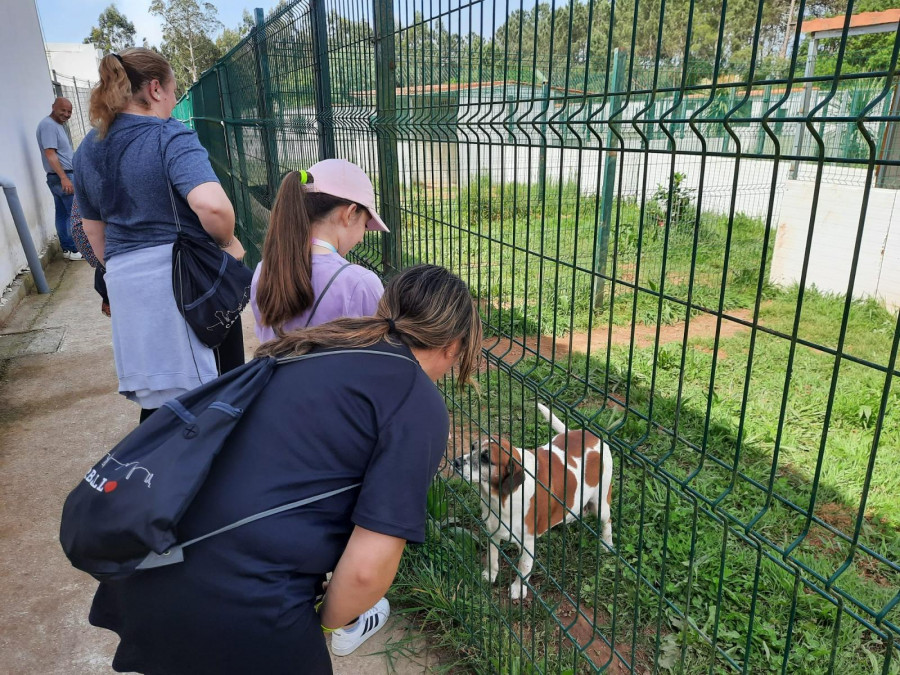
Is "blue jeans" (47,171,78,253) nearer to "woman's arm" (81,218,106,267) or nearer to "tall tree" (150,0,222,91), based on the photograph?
"woman's arm" (81,218,106,267)

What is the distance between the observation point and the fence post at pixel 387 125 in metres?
2.91

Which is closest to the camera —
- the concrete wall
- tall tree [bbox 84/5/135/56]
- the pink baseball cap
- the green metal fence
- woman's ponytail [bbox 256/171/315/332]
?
the green metal fence

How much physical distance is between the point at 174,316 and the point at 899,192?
19.5ft

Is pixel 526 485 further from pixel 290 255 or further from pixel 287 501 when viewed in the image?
pixel 287 501

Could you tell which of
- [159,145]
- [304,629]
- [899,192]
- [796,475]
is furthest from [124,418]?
[899,192]

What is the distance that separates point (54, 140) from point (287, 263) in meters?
7.67

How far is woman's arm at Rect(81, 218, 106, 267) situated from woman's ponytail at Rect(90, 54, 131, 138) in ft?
1.31

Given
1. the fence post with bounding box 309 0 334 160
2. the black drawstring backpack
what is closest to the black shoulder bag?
the black drawstring backpack

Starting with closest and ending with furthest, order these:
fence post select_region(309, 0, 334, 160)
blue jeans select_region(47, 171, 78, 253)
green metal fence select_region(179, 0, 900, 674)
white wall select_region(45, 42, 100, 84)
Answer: green metal fence select_region(179, 0, 900, 674) → fence post select_region(309, 0, 334, 160) → blue jeans select_region(47, 171, 78, 253) → white wall select_region(45, 42, 100, 84)

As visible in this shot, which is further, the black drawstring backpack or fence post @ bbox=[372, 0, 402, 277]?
fence post @ bbox=[372, 0, 402, 277]

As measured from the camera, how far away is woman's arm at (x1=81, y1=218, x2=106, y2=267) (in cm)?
288

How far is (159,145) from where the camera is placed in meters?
2.62

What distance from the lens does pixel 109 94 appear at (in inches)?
104

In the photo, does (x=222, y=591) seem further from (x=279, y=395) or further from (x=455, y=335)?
(x=455, y=335)
